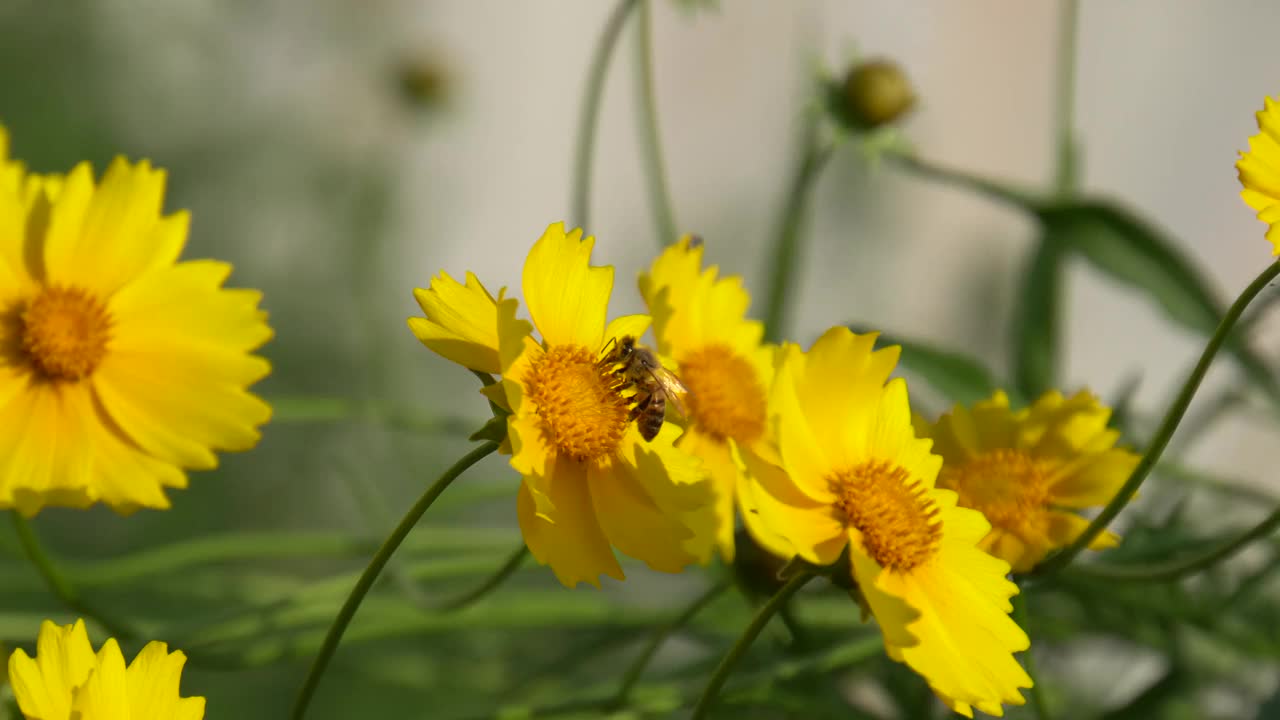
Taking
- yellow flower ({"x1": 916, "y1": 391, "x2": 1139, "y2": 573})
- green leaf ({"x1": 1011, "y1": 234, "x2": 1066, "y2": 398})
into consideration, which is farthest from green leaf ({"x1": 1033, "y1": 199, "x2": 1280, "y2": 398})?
yellow flower ({"x1": 916, "y1": 391, "x2": 1139, "y2": 573})

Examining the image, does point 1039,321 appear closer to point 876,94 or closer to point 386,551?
point 876,94

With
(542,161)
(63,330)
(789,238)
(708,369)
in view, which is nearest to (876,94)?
(789,238)

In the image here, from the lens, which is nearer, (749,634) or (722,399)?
(749,634)

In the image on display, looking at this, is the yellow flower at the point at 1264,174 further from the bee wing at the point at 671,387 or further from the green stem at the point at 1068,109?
the green stem at the point at 1068,109

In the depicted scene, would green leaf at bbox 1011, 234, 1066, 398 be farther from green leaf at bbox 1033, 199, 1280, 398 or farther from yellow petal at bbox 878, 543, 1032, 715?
yellow petal at bbox 878, 543, 1032, 715

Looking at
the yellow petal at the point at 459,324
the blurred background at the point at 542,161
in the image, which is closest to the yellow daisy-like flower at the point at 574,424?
the yellow petal at the point at 459,324

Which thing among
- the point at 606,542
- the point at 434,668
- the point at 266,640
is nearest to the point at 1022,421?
the point at 606,542
